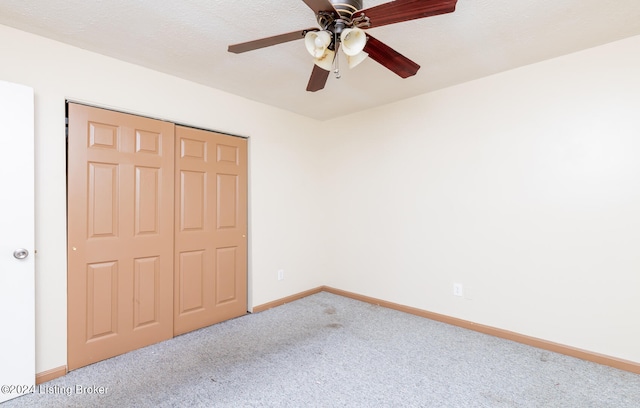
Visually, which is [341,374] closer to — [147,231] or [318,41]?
[147,231]

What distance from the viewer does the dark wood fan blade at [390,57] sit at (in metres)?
1.60

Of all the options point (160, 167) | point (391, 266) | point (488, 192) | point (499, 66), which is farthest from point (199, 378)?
point (499, 66)

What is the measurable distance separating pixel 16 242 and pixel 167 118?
4.65ft

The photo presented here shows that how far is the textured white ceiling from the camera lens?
1777 mm

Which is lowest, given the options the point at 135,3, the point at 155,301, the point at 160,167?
the point at 155,301

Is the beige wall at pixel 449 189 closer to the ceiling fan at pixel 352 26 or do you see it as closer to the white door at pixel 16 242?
the white door at pixel 16 242

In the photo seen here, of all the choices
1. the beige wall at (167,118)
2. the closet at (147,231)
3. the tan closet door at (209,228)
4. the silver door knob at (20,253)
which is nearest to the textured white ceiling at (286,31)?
the beige wall at (167,118)

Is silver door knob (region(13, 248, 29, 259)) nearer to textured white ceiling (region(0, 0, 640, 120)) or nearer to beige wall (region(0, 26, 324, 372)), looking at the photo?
beige wall (region(0, 26, 324, 372))

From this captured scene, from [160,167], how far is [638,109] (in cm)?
Result: 383

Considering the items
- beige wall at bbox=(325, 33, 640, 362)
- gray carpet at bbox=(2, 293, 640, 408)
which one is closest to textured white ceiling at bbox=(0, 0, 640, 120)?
beige wall at bbox=(325, 33, 640, 362)

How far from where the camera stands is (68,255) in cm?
215

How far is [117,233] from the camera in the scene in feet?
7.78

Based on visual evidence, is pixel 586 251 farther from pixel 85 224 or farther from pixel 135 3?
pixel 85 224

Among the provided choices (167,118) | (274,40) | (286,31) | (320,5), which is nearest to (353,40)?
(320,5)
